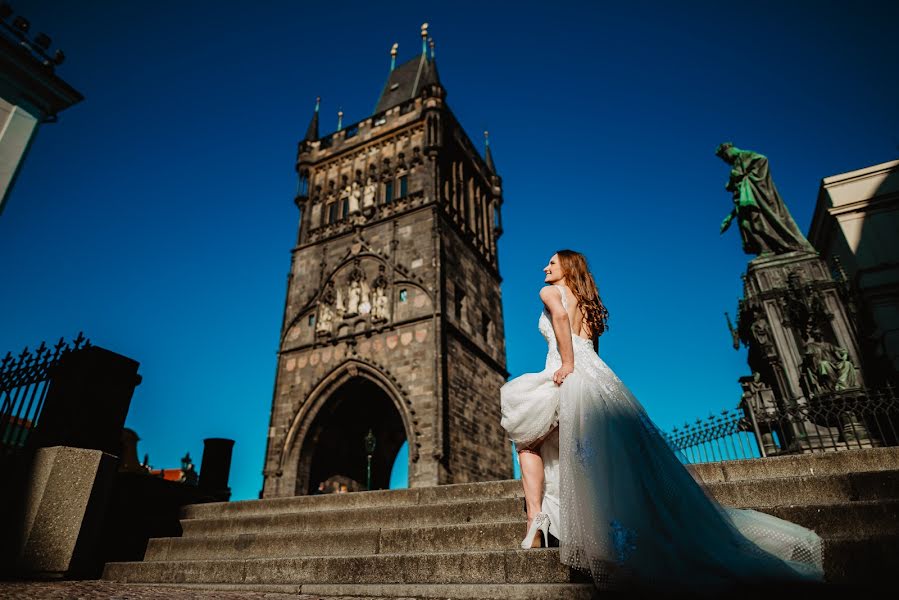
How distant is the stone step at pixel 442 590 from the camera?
237 centimetres

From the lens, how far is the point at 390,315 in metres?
16.6

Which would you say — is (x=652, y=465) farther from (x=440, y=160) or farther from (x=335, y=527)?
(x=440, y=160)

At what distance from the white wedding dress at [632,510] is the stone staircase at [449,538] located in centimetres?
26

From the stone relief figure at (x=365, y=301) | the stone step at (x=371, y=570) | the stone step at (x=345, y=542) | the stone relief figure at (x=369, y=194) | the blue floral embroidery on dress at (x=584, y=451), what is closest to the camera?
the blue floral embroidery on dress at (x=584, y=451)

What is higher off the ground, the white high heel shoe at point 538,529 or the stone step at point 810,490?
the stone step at point 810,490

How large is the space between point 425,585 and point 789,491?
259 centimetres

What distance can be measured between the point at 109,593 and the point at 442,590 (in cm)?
242

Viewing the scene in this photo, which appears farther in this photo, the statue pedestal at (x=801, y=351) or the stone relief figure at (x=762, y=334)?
the stone relief figure at (x=762, y=334)

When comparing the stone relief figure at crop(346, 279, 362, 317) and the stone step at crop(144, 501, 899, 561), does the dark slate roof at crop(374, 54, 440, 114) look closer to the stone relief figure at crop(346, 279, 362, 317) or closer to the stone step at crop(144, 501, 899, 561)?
the stone relief figure at crop(346, 279, 362, 317)

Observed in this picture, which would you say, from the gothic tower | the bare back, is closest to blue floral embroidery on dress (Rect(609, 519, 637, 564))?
the bare back

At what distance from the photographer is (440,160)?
19.6m

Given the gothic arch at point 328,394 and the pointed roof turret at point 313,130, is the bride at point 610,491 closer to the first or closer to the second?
the gothic arch at point 328,394

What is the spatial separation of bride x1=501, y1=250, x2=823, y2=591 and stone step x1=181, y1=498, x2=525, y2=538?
1.17 meters

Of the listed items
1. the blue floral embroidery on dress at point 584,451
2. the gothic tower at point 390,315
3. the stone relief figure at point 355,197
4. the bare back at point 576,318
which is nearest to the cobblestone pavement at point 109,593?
the blue floral embroidery on dress at point 584,451
